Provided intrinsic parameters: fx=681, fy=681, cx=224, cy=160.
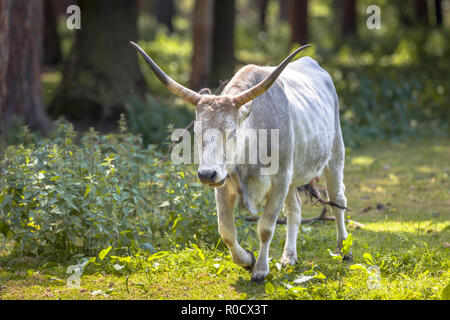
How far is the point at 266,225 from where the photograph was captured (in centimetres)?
561

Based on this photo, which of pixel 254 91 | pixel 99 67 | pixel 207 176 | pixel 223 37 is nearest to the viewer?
pixel 207 176

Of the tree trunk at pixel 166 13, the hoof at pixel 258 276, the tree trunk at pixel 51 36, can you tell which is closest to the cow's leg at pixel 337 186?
the hoof at pixel 258 276

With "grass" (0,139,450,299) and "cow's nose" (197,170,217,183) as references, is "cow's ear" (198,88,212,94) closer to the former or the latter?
"cow's nose" (197,170,217,183)

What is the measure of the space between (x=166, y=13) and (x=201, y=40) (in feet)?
54.3

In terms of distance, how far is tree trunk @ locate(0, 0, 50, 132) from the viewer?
411 inches

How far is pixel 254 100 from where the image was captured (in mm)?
5582

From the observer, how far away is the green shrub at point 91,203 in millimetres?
6148

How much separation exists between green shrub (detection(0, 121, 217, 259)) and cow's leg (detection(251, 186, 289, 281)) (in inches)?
42.3

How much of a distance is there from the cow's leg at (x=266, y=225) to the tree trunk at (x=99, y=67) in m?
7.18

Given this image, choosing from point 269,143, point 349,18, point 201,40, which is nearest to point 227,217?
point 269,143

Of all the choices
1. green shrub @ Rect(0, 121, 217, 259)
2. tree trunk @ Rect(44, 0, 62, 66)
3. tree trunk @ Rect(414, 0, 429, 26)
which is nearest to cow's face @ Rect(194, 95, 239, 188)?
green shrub @ Rect(0, 121, 217, 259)

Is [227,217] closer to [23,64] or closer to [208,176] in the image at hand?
[208,176]

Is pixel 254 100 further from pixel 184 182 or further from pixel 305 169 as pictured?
pixel 184 182
